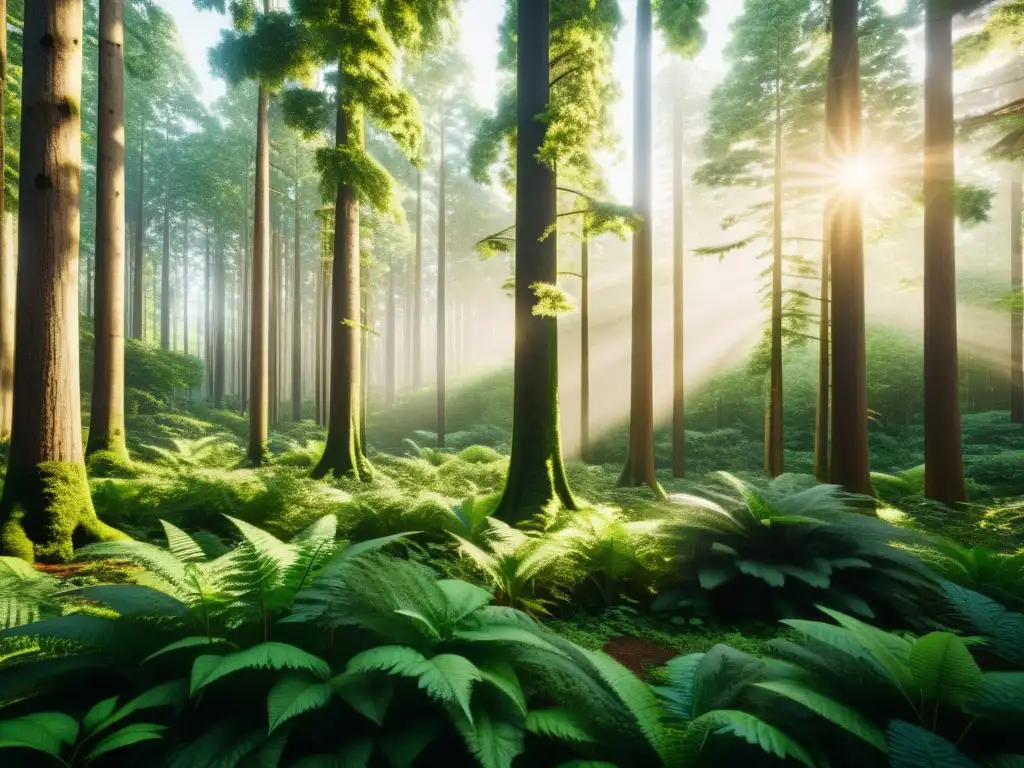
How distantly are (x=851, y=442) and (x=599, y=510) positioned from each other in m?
4.61

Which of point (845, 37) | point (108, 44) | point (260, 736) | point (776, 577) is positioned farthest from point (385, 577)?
point (108, 44)

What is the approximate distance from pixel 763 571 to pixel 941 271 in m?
7.45

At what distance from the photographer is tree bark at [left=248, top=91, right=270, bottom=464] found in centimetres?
1209

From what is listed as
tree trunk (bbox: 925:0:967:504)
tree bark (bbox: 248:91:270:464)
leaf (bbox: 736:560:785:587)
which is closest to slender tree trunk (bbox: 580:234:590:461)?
tree trunk (bbox: 925:0:967:504)

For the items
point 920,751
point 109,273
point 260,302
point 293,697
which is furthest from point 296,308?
point 920,751

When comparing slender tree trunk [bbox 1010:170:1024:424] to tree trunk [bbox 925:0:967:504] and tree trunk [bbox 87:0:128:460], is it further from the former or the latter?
tree trunk [bbox 87:0:128:460]

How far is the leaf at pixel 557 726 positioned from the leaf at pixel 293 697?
0.76 m

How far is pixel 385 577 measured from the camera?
7.55ft

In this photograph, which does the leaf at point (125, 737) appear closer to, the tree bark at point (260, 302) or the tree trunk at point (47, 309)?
the tree trunk at point (47, 309)

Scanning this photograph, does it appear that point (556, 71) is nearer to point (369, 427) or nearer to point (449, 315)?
point (369, 427)

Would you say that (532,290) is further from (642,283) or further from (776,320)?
(776,320)

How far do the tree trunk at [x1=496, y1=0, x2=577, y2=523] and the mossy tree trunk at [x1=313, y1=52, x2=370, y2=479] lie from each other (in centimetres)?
380

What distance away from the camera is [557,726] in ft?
6.00

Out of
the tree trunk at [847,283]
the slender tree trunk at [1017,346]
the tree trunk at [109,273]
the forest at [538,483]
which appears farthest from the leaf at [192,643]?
the slender tree trunk at [1017,346]
